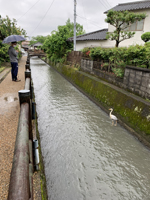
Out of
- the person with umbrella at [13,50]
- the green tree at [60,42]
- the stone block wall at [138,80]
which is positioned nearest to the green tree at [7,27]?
the green tree at [60,42]

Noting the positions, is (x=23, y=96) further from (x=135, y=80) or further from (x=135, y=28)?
(x=135, y=28)

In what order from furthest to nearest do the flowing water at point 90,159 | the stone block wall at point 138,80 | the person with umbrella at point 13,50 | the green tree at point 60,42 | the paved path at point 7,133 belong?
the green tree at point 60,42 → the person with umbrella at point 13,50 → the stone block wall at point 138,80 → the flowing water at point 90,159 → the paved path at point 7,133

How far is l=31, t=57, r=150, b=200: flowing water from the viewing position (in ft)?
9.78

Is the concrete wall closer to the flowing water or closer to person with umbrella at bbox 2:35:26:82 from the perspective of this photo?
person with umbrella at bbox 2:35:26:82

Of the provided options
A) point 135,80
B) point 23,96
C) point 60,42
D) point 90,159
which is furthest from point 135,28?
point 23,96

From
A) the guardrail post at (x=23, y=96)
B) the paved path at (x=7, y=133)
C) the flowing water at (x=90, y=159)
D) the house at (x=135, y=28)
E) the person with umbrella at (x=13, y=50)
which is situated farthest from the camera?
the house at (x=135, y=28)

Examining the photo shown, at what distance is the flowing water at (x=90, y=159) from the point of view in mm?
2982

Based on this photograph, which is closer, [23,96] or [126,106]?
[23,96]

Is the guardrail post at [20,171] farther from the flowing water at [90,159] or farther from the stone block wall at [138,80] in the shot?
the stone block wall at [138,80]

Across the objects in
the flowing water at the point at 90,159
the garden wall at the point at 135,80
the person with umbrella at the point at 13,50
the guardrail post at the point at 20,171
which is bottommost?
the flowing water at the point at 90,159

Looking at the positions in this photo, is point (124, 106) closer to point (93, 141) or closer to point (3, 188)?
point (93, 141)

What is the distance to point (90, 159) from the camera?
12.5 ft

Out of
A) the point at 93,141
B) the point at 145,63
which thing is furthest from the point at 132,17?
the point at 93,141

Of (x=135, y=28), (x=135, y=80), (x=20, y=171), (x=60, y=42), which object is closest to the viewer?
(x=20, y=171)
